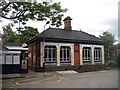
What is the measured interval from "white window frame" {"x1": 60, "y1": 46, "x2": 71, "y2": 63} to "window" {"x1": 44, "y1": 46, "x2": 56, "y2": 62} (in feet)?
3.86

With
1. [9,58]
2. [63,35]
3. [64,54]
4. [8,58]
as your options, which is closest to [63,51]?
[64,54]

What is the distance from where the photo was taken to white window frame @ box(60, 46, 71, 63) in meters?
30.0

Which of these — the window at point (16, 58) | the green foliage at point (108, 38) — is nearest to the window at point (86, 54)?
the window at point (16, 58)

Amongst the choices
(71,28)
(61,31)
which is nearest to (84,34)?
(71,28)

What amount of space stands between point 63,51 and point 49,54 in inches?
94.6

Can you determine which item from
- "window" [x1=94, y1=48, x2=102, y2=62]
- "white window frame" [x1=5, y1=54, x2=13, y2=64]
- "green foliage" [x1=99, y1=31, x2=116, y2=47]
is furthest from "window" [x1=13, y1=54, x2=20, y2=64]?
"green foliage" [x1=99, y1=31, x2=116, y2=47]

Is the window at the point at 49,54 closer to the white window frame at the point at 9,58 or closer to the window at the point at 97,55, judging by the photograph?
the white window frame at the point at 9,58

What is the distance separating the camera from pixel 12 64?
78.8 ft

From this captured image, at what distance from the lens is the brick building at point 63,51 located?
28.5 meters

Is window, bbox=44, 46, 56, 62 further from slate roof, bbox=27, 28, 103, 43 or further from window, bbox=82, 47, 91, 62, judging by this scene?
window, bbox=82, 47, 91, 62

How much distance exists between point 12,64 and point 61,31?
1213cm

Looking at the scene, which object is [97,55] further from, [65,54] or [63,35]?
[63,35]

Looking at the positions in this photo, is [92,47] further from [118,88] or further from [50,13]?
[118,88]

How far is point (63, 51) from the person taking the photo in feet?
99.1
